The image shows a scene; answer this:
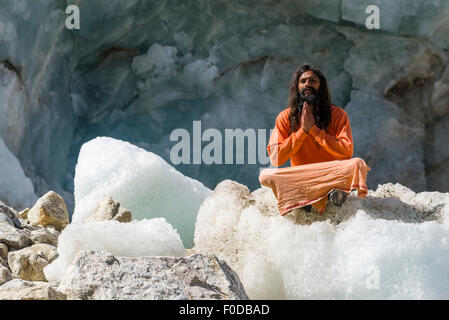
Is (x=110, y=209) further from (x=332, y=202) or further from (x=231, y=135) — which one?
(x=231, y=135)

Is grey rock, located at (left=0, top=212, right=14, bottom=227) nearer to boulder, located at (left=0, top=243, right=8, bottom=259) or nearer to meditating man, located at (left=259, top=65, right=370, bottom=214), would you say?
boulder, located at (left=0, top=243, right=8, bottom=259)

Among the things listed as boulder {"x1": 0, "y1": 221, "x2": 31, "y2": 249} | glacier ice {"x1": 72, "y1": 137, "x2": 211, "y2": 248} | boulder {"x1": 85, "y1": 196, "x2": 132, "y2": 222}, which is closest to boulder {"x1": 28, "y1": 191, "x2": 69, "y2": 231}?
glacier ice {"x1": 72, "y1": 137, "x2": 211, "y2": 248}

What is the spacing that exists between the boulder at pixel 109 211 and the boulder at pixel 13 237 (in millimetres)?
545

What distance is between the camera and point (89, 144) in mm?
4590

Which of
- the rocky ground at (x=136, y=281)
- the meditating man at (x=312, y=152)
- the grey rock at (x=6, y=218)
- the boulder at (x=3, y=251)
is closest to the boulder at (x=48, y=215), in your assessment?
the grey rock at (x=6, y=218)

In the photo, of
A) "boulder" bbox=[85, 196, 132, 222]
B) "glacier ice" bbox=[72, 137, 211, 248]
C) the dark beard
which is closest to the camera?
the dark beard

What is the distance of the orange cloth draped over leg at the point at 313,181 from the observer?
2.69 meters

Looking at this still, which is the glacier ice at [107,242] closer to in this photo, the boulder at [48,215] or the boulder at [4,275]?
the boulder at [4,275]

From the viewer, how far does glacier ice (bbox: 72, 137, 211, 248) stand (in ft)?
14.1

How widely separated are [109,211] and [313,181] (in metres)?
1.71

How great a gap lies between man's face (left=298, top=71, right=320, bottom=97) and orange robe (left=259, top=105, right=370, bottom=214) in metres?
0.15

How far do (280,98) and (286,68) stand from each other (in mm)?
416

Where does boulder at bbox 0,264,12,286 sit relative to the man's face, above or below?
below

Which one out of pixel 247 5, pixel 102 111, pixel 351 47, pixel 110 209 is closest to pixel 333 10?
pixel 351 47
